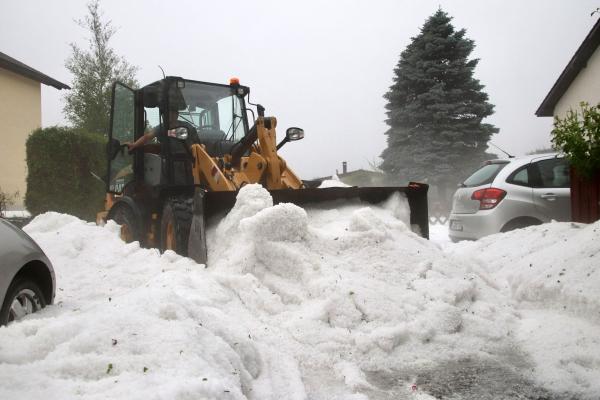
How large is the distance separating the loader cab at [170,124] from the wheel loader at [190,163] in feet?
0.05

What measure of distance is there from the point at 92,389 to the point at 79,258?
445 cm

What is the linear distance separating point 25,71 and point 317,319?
19.5 meters

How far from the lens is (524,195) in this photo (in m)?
7.29

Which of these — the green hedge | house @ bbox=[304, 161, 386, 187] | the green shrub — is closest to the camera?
the green shrub

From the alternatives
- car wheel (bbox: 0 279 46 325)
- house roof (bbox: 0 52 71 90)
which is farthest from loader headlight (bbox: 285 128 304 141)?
house roof (bbox: 0 52 71 90)

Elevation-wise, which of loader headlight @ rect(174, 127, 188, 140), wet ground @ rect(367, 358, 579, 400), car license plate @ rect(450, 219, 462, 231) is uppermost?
loader headlight @ rect(174, 127, 188, 140)

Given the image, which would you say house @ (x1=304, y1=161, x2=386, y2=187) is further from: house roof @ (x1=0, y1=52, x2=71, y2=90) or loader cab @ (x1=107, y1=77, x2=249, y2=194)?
loader cab @ (x1=107, y1=77, x2=249, y2=194)

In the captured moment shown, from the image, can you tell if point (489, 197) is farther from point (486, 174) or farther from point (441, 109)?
point (441, 109)

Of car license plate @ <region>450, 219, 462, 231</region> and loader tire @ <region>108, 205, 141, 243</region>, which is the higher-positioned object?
loader tire @ <region>108, 205, 141, 243</region>

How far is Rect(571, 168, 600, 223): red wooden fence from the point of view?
20.6ft

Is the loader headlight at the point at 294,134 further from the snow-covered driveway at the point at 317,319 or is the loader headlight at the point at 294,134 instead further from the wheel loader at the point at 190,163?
the snow-covered driveway at the point at 317,319

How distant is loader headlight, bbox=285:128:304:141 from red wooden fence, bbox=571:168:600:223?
367 cm

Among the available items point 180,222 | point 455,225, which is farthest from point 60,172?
point 455,225

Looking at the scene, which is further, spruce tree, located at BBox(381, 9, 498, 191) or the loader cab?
spruce tree, located at BBox(381, 9, 498, 191)
